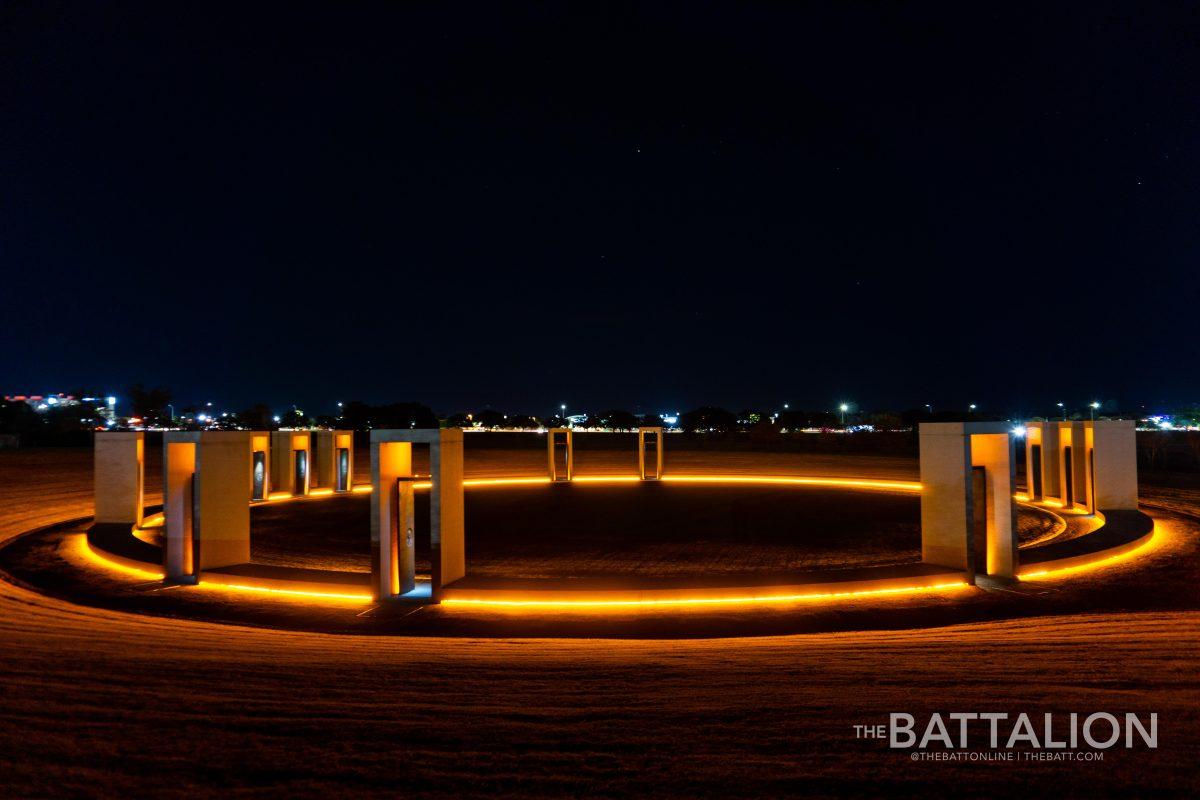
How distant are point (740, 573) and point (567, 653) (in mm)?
4643

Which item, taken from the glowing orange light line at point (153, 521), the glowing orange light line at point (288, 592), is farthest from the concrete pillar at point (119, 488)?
the glowing orange light line at point (288, 592)

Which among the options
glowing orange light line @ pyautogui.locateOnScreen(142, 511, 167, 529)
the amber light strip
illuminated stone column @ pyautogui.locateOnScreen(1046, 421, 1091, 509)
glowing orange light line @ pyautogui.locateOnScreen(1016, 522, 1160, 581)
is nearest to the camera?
the amber light strip

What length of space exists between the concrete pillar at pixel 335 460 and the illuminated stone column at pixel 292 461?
955 millimetres

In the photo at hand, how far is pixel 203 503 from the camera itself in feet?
38.3

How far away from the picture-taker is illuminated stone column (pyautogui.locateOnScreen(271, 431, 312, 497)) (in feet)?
77.5

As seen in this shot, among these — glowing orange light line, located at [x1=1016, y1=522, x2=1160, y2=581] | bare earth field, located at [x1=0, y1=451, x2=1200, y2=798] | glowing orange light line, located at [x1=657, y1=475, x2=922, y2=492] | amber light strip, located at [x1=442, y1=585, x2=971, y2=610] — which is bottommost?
glowing orange light line, located at [x1=657, y1=475, x2=922, y2=492]

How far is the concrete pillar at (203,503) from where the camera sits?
1153cm

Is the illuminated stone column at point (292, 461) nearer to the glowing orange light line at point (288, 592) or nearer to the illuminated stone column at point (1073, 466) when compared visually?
the glowing orange light line at point (288, 592)

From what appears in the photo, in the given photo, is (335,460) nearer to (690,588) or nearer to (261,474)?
(261,474)

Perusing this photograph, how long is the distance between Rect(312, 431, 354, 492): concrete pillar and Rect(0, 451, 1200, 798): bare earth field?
55.6 ft

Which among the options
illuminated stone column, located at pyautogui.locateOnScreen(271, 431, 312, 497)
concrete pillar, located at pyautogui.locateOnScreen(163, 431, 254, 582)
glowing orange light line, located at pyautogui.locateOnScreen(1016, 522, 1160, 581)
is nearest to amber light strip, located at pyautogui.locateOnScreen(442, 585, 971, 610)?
glowing orange light line, located at pyautogui.locateOnScreen(1016, 522, 1160, 581)

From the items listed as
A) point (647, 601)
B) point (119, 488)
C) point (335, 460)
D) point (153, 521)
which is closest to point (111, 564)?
point (119, 488)

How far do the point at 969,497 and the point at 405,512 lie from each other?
8443 millimetres

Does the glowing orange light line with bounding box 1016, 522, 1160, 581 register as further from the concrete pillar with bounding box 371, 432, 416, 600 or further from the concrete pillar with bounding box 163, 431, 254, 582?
the concrete pillar with bounding box 163, 431, 254, 582
